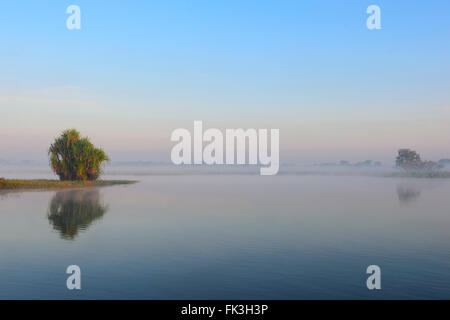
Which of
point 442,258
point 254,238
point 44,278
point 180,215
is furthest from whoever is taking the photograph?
point 180,215

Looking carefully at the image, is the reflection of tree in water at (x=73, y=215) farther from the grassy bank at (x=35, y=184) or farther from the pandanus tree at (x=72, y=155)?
the pandanus tree at (x=72, y=155)

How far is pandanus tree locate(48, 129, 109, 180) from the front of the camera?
74312 millimetres

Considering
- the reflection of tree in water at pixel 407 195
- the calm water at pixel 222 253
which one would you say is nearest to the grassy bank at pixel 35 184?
the calm water at pixel 222 253

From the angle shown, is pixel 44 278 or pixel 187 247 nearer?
pixel 44 278

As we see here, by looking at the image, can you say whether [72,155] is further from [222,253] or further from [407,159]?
[407,159]

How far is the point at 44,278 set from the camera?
52.9ft

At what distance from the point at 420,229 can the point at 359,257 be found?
11.0 metres

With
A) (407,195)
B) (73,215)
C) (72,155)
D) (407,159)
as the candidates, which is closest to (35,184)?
(72,155)

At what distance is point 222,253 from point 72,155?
61184 mm

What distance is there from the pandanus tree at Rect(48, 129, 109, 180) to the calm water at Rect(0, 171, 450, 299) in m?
38.9

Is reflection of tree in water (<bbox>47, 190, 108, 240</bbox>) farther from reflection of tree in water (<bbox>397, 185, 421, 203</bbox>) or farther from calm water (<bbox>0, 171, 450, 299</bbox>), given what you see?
Answer: reflection of tree in water (<bbox>397, 185, 421, 203</bbox>)
